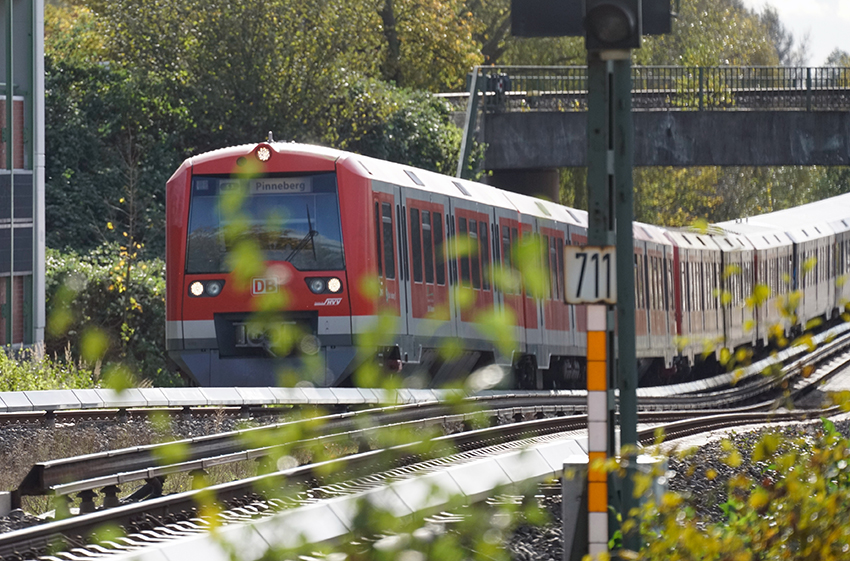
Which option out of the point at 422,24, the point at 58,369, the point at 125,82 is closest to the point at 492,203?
the point at 58,369

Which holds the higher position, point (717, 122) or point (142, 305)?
point (717, 122)

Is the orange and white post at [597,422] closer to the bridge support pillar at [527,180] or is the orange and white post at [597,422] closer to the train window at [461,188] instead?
the train window at [461,188]

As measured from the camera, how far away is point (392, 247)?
15977mm

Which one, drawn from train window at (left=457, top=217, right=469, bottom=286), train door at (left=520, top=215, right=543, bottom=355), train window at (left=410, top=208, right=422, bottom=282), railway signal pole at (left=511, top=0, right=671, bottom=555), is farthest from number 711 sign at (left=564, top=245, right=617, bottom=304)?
train door at (left=520, top=215, right=543, bottom=355)

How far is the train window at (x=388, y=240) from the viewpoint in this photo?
15750 millimetres

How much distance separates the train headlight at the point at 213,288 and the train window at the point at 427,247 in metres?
2.69

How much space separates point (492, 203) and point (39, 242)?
25.1 ft

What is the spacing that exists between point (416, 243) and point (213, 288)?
2573 mm

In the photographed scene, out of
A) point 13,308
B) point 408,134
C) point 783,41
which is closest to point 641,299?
point 408,134

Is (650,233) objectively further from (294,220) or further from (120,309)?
(294,220)

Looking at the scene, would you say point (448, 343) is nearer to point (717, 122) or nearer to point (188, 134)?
point (188, 134)

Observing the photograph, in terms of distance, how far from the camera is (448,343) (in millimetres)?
2975

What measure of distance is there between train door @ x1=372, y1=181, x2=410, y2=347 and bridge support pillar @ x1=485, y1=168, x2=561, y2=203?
20965 mm

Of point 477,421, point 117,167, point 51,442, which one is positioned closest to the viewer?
point 477,421
